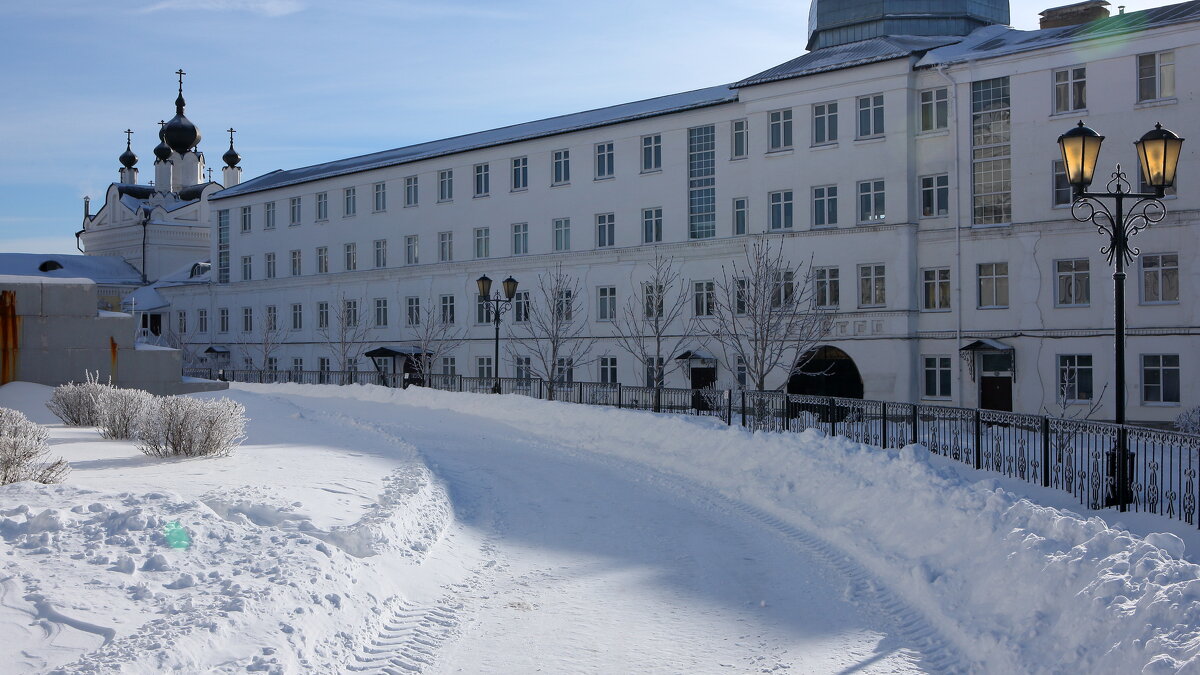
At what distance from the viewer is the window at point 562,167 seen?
4738 cm

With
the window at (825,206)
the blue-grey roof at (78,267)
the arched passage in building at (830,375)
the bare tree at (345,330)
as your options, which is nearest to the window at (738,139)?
the window at (825,206)

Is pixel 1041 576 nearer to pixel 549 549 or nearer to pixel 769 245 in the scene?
pixel 549 549

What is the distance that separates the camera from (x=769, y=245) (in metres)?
39.3

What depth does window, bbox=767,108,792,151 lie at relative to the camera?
39844 millimetres

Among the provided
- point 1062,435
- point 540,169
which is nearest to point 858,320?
point 540,169

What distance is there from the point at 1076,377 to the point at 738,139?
52.5 ft

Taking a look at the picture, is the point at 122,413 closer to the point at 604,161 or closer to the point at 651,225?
the point at 651,225

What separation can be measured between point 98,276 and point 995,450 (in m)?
83.1

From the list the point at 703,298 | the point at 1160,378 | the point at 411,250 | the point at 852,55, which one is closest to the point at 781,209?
the point at 703,298

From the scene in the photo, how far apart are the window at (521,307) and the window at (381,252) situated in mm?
10109

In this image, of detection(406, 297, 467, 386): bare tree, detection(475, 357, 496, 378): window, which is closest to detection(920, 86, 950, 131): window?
detection(475, 357, 496, 378): window

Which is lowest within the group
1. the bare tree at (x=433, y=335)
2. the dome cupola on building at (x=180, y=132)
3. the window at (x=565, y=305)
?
the bare tree at (x=433, y=335)

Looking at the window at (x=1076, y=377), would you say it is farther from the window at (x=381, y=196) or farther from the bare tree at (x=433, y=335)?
the window at (x=381, y=196)

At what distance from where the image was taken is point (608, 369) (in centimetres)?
4547
